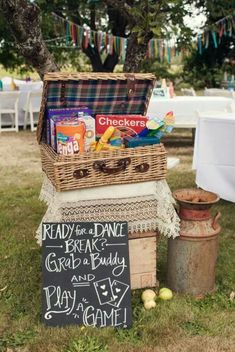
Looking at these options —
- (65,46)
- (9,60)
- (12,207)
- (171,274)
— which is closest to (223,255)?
(171,274)

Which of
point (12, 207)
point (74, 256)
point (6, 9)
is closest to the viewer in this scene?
point (74, 256)

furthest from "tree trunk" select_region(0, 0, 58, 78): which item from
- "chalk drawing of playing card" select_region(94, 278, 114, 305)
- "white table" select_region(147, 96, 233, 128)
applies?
"white table" select_region(147, 96, 233, 128)

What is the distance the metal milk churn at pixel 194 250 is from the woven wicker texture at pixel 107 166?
11.1 inches

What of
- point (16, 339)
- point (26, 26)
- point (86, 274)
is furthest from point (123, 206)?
point (26, 26)

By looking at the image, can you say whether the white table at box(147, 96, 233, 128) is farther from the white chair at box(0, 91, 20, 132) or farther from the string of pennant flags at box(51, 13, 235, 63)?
the string of pennant flags at box(51, 13, 235, 63)

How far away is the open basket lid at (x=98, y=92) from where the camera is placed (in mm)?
2725

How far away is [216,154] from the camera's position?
399 centimetres

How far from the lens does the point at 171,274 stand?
2.82 m

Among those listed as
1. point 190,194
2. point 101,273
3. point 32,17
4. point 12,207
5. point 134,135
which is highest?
point 32,17

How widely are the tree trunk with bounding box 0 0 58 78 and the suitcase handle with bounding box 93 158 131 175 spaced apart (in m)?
1.41

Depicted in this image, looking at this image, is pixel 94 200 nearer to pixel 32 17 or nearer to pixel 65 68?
pixel 32 17

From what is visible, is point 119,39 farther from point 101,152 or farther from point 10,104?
point 101,152

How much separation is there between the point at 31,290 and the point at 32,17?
192 cm

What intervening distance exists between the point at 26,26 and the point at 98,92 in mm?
927
